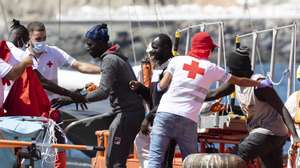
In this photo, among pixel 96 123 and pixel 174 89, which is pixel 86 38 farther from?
pixel 96 123

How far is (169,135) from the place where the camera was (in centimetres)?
916

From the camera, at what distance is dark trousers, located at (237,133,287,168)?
9641 millimetres

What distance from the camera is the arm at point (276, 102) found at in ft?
30.5

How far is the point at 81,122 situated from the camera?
1365 cm

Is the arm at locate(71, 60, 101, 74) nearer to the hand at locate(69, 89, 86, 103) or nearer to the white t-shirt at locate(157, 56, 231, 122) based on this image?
the hand at locate(69, 89, 86, 103)

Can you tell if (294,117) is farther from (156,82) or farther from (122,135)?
(122,135)

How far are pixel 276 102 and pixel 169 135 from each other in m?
0.90

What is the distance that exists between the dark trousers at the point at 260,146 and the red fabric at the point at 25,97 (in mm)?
1629

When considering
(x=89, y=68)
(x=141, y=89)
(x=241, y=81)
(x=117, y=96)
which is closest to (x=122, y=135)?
(x=117, y=96)

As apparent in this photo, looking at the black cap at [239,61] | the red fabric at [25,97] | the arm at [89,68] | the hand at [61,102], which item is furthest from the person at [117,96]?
the black cap at [239,61]

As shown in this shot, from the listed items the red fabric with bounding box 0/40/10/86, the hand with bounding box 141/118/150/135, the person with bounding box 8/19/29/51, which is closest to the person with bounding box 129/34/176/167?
the hand with bounding box 141/118/150/135

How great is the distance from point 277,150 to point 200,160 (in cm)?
382

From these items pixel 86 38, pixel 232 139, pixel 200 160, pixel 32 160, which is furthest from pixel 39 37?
pixel 200 160

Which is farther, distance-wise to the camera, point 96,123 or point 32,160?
point 96,123
